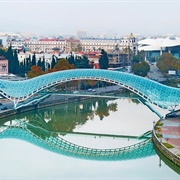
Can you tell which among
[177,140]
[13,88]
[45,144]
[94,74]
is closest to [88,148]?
[45,144]

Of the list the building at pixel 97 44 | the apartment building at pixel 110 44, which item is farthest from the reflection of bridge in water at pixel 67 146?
the building at pixel 97 44

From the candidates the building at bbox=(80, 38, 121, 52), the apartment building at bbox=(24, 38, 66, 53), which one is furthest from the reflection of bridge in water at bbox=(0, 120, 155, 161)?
the building at bbox=(80, 38, 121, 52)

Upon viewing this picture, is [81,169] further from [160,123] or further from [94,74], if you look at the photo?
[94,74]

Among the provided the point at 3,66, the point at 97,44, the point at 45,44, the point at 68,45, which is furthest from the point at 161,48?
the point at 3,66

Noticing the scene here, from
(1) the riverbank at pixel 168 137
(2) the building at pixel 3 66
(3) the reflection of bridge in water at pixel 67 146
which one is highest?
(2) the building at pixel 3 66

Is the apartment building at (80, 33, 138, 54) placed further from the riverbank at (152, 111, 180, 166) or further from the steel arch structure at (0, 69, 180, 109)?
the riverbank at (152, 111, 180, 166)

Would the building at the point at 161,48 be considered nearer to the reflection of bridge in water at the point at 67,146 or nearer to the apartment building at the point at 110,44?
the apartment building at the point at 110,44

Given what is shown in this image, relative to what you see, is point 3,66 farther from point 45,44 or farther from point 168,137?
point 45,44
